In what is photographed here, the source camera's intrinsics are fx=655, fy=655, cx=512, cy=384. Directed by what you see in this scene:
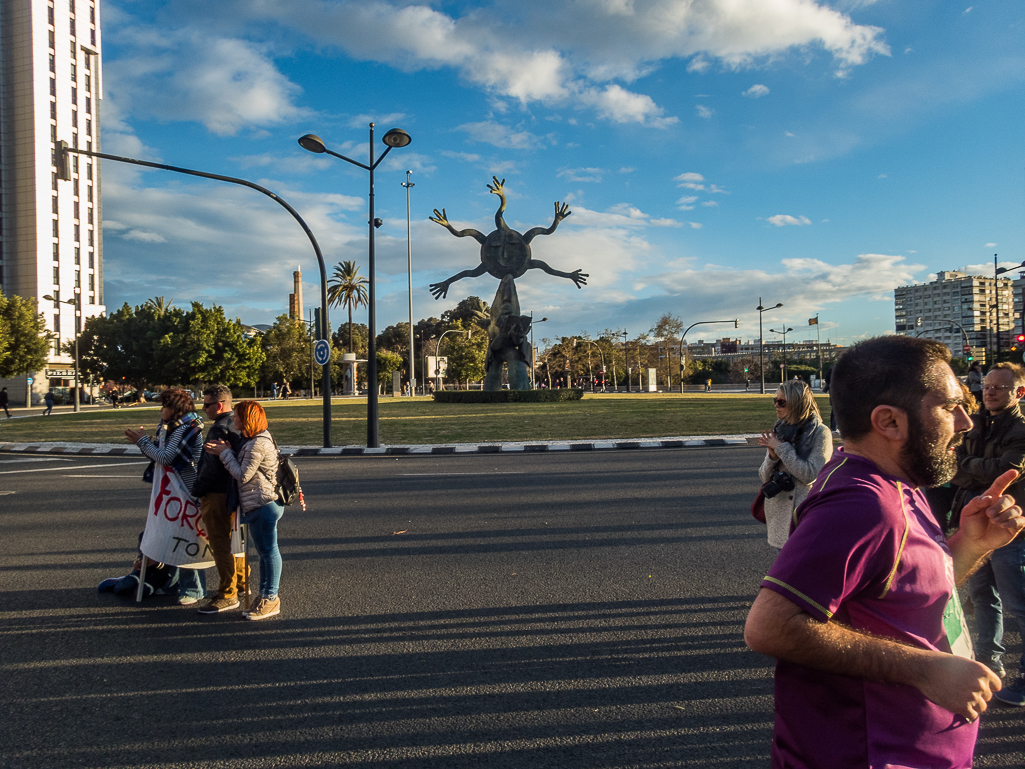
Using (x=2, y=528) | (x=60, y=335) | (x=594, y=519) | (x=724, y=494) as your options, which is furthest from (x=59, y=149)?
(x=60, y=335)

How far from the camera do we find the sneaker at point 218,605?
189 inches

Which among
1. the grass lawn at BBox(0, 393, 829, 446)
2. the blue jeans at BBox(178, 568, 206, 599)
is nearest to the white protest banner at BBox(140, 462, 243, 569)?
the blue jeans at BBox(178, 568, 206, 599)

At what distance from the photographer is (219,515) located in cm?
487

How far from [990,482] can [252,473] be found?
4.65 metres

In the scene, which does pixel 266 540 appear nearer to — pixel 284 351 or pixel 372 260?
pixel 372 260

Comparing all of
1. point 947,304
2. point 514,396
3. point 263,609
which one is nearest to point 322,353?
point 263,609

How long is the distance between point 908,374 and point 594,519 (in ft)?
20.3

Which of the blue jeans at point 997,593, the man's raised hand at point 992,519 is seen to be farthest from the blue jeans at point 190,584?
the blue jeans at point 997,593

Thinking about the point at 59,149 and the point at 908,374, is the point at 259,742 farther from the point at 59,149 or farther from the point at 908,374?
the point at 59,149

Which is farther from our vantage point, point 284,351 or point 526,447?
point 284,351

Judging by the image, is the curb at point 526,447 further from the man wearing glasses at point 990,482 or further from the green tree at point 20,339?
the green tree at point 20,339

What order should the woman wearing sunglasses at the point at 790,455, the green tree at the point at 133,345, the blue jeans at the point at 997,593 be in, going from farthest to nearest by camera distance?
the green tree at the point at 133,345 → the woman wearing sunglasses at the point at 790,455 → the blue jeans at the point at 997,593

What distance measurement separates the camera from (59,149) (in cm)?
1231

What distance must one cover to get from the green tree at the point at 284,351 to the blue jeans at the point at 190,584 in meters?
69.6
